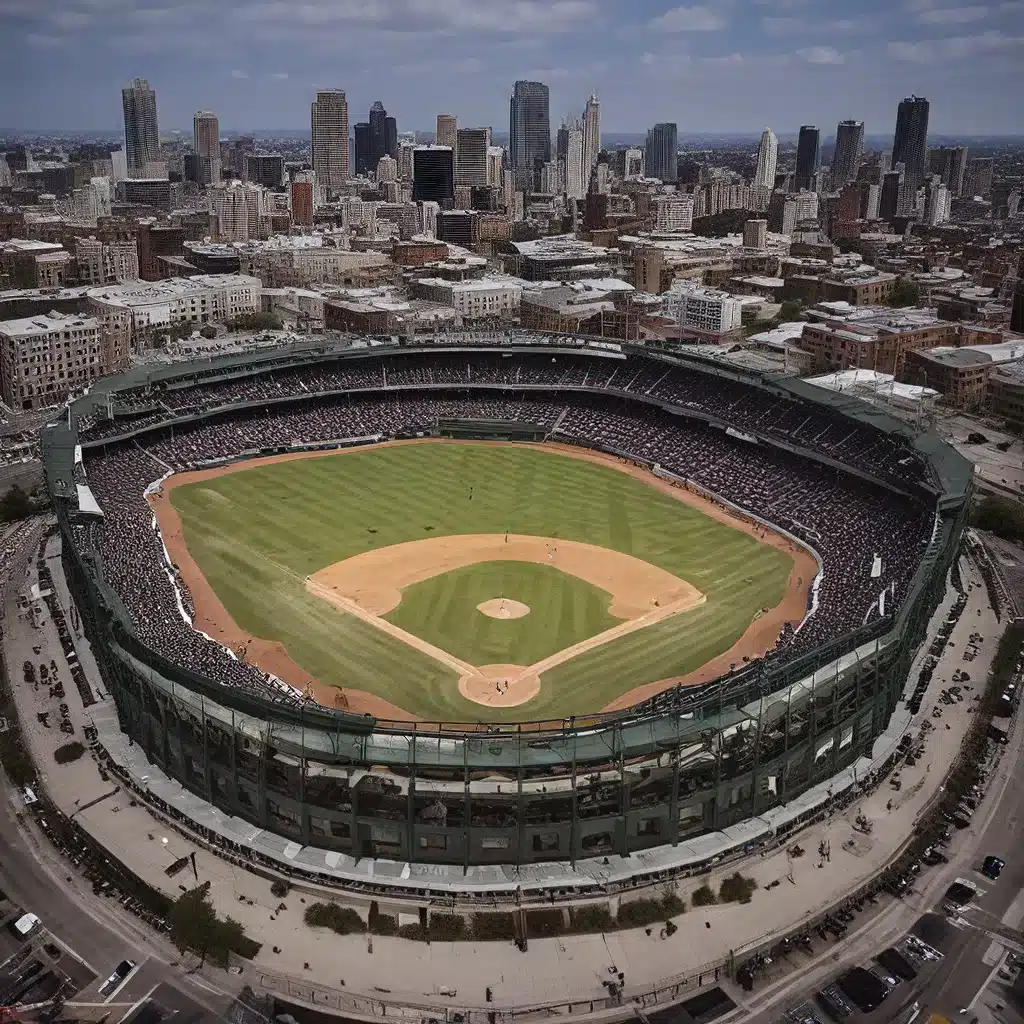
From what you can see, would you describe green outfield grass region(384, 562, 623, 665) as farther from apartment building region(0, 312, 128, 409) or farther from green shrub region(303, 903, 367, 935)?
apartment building region(0, 312, 128, 409)

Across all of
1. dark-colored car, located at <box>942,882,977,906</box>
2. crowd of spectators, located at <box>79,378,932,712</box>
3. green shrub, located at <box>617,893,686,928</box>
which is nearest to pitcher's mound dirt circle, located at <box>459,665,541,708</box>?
crowd of spectators, located at <box>79,378,932,712</box>

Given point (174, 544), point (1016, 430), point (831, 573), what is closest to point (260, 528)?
point (174, 544)

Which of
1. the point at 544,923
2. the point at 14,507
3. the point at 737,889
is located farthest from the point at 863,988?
the point at 14,507

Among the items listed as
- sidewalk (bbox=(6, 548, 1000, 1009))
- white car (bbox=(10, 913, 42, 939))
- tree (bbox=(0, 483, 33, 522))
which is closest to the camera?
sidewalk (bbox=(6, 548, 1000, 1009))

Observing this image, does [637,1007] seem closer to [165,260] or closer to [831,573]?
[831,573]

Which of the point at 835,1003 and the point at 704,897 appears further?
the point at 704,897

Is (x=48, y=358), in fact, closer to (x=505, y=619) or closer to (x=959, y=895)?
(x=505, y=619)
